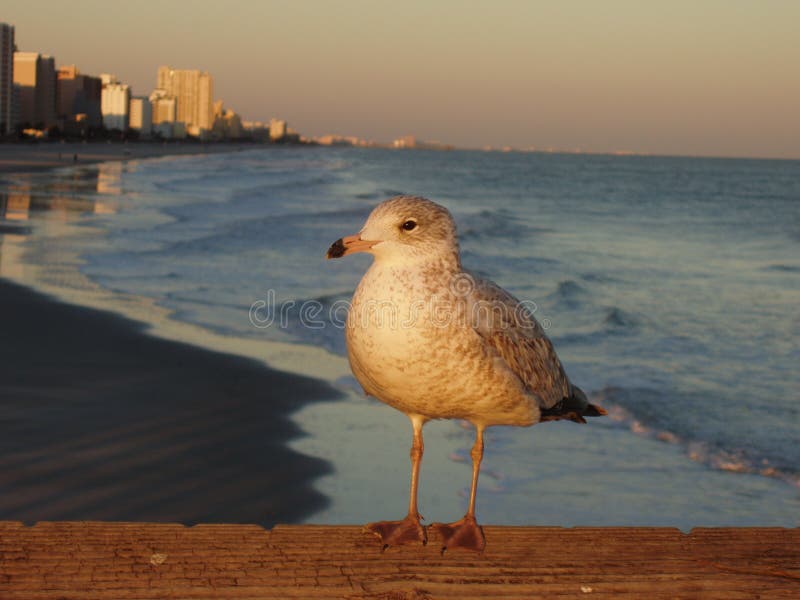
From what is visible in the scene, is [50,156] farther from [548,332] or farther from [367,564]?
[367,564]

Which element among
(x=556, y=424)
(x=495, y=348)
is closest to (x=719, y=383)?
(x=556, y=424)

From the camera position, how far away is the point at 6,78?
171 m

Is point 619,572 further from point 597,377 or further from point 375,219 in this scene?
point 597,377

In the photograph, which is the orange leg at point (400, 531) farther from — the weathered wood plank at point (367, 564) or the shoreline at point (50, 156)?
the shoreline at point (50, 156)

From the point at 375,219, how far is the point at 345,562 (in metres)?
1.24

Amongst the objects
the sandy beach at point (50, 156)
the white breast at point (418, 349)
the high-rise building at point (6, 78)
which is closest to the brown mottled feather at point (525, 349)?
the white breast at point (418, 349)

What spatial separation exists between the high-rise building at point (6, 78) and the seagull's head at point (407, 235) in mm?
170241

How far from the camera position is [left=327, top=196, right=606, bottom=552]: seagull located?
318 centimetres

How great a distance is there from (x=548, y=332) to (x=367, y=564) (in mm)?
10362

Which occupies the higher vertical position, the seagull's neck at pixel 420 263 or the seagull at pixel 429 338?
the seagull's neck at pixel 420 263

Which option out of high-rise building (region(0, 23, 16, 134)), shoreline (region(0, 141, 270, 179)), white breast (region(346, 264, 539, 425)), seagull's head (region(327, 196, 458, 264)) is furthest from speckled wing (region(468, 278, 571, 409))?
high-rise building (region(0, 23, 16, 134))

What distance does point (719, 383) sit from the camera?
33.3 ft

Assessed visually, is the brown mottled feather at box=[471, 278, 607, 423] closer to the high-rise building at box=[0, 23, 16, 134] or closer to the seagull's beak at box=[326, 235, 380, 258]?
the seagull's beak at box=[326, 235, 380, 258]

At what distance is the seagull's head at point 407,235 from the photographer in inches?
133
